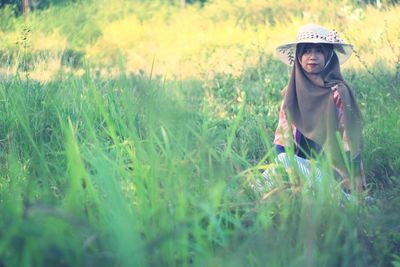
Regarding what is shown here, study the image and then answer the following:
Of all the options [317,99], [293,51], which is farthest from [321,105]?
[293,51]

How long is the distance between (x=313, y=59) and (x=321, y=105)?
9.4 inches

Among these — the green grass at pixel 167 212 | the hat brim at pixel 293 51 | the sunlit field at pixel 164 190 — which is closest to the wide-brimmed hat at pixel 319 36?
the hat brim at pixel 293 51

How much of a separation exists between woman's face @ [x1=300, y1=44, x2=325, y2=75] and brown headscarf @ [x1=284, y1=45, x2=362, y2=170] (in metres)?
0.02

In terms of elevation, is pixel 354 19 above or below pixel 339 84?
below

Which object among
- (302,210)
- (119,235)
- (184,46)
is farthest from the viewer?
(184,46)

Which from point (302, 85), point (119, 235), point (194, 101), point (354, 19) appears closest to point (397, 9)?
point (354, 19)

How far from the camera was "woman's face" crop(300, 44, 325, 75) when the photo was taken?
2953 millimetres

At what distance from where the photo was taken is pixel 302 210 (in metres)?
1.70

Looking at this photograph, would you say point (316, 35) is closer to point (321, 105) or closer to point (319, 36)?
point (319, 36)

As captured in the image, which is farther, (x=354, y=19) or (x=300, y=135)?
(x=354, y=19)

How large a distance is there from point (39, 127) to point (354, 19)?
5.27m

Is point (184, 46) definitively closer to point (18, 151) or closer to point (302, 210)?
point (18, 151)

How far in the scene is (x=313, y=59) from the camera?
2963 mm

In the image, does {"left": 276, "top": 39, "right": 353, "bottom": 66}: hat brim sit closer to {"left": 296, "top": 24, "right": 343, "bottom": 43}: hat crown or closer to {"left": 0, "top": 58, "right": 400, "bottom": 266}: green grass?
{"left": 296, "top": 24, "right": 343, "bottom": 43}: hat crown
